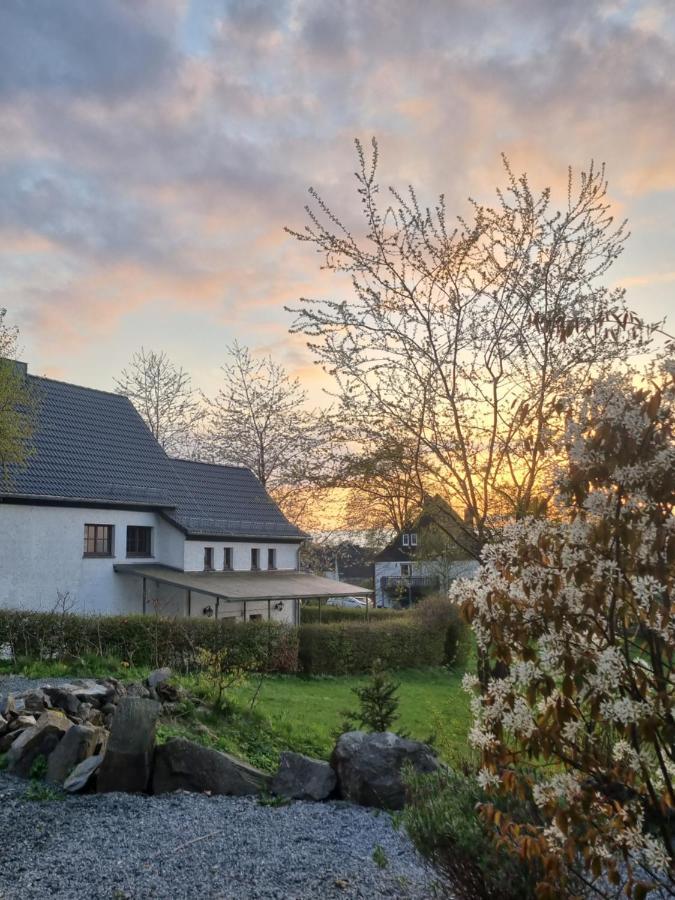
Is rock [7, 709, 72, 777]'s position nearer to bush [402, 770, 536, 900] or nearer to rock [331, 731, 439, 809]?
rock [331, 731, 439, 809]

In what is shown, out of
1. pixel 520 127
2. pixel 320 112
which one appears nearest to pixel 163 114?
pixel 320 112

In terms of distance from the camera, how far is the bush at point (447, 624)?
68.4 feet

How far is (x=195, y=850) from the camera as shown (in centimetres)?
477

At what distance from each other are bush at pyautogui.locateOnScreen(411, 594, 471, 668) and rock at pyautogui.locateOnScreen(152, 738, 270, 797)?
14.5 metres

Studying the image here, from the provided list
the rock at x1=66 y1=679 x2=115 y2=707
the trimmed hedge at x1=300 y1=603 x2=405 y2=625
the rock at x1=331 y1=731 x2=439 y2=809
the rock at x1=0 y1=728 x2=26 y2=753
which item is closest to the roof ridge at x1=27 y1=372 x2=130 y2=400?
the trimmed hedge at x1=300 y1=603 x2=405 y2=625

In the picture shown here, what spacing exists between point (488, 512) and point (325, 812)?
389cm

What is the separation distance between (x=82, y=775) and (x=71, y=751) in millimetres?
345

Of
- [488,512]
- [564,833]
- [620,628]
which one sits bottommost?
[564,833]

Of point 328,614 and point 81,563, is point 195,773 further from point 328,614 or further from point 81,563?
point 328,614

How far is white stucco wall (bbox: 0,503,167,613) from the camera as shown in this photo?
1958 cm

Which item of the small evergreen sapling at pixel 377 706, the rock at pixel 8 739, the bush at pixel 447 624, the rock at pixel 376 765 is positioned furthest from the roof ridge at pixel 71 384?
the rock at pixel 376 765

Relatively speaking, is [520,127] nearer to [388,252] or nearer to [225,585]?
[388,252]

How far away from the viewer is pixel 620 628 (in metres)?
2.87

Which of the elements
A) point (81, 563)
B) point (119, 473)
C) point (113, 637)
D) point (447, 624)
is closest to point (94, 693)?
point (113, 637)
